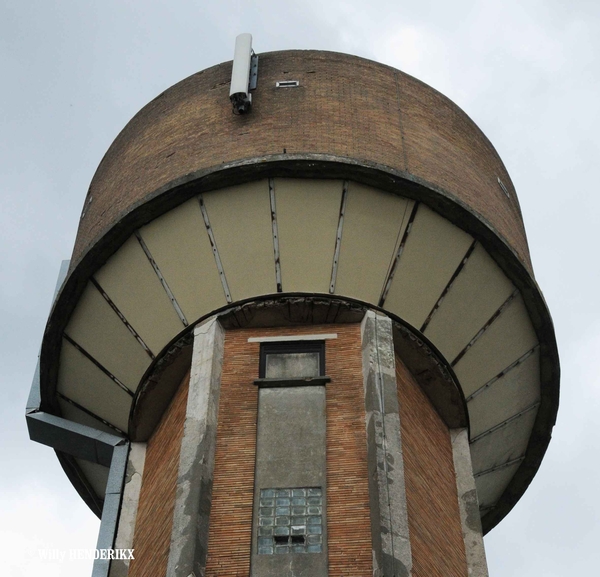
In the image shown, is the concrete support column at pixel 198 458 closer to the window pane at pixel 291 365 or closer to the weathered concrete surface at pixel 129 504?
the window pane at pixel 291 365

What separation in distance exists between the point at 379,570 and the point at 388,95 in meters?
6.98

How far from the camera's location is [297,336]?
13.2 meters

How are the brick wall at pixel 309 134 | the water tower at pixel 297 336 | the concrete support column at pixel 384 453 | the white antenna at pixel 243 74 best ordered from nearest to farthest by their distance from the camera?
the concrete support column at pixel 384 453 < the water tower at pixel 297 336 < the brick wall at pixel 309 134 < the white antenna at pixel 243 74

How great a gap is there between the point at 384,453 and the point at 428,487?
3.77 feet

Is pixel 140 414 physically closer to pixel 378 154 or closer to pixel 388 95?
pixel 378 154

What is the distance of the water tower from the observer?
1155 cm

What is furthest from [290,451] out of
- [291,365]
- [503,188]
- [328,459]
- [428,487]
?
[503,188]

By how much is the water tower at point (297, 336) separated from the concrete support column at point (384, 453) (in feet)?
0.09

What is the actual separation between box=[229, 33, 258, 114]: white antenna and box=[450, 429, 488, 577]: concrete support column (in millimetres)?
4892

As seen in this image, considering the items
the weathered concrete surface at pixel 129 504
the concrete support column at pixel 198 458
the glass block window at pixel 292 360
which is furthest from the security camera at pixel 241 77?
the weathered concrete surface at pixel 129 504

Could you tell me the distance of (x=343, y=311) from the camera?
13172 millimetres

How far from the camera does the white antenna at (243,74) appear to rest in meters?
14.5

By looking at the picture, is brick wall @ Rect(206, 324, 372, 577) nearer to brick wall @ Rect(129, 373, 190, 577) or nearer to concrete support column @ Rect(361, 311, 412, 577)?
concrete support column @ Rect(361, 311, 412, 577)

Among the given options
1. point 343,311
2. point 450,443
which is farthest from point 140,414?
point 450,443
